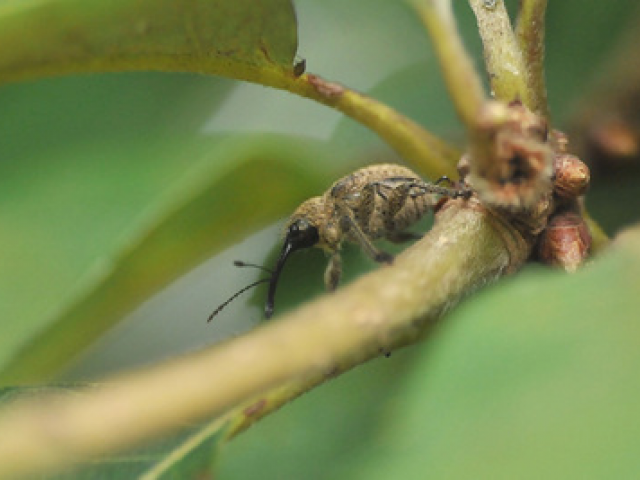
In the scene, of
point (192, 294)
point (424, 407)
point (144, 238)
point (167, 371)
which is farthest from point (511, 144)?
point (192, 294)

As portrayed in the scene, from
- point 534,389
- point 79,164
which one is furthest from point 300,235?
point 534,389

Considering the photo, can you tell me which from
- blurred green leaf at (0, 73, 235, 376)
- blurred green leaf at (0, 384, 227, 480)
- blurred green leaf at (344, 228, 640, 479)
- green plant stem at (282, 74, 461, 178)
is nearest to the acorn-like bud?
green plant stem at (282, 74, 461, 178)

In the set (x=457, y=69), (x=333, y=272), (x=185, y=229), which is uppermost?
(x=457, y=69)

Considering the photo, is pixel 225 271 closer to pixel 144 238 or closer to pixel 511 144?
pixel 144 238

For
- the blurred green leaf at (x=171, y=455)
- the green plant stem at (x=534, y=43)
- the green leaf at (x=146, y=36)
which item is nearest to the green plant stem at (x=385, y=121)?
the green leaf at (x=146, y=36)

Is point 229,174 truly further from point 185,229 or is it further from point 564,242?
point 564,242

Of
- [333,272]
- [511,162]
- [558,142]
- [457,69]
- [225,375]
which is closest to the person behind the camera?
[225,375]

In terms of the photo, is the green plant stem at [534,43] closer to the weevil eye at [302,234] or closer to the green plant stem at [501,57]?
the green plant stem at [501,57]

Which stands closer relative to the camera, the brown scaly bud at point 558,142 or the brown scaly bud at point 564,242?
the brown scaly bud at point 564,242
